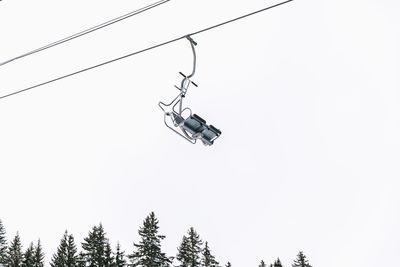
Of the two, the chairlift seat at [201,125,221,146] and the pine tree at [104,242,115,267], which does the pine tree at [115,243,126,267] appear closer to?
the pine tree at [104,242,115,267]

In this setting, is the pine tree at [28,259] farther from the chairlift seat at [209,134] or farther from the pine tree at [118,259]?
the chairlift seat at [209,134]

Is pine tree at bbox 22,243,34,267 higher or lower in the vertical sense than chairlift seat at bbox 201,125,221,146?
higher

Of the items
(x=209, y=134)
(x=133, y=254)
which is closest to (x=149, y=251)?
(x=133, y=254)

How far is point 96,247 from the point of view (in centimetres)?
4838

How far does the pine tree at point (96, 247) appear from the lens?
155 feet

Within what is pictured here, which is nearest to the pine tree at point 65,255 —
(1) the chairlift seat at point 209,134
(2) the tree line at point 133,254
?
(2) the tree line at point 133,254

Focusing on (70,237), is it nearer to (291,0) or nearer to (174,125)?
(174,125)

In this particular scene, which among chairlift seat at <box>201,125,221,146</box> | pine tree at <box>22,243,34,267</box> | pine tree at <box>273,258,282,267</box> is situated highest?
pine tree at <box>22,243,34,267</box>

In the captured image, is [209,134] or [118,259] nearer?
[209,134]

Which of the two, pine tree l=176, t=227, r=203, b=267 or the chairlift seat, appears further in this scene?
pine tree l=176, t=227, r=203, b=267

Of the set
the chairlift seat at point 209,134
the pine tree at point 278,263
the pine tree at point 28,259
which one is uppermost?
the pine tree at point 28,259

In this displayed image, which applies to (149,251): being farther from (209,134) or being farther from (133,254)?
(209,134)

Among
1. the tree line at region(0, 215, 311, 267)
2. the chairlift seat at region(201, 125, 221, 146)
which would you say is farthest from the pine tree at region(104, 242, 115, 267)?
the chairlift seat at region(201, 125, 221, 146)

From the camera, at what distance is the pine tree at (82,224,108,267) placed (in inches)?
1864
